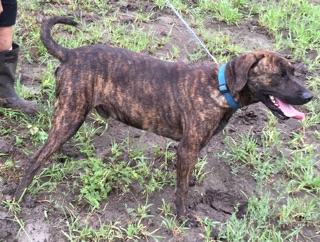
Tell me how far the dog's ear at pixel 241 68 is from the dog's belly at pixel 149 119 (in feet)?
1.79

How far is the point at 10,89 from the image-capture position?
484cm

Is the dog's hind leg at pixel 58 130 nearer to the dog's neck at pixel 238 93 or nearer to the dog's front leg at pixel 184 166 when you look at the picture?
the dog's front leg at pixel 184 166

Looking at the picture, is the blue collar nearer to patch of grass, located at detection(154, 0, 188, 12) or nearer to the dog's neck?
the dog's neck

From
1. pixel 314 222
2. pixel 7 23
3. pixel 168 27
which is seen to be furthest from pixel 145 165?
pixel 168 27

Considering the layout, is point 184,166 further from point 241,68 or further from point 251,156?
point 251,156

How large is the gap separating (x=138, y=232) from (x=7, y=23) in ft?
6.93

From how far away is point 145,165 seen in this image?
14.3ft

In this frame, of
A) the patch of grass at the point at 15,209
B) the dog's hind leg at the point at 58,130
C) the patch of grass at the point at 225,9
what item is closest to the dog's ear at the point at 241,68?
the dog's hind leg at the point at 58,130

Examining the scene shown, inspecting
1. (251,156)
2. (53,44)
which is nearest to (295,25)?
(251,156)

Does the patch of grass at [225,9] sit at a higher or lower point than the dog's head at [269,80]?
lower

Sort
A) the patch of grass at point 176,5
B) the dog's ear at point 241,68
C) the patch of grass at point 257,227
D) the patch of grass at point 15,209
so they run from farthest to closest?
the patch of grass at point 176,5 < the patch of grass at point 257,227 < the patch of grass at point 15,209 < the dog's ear at point 241,68

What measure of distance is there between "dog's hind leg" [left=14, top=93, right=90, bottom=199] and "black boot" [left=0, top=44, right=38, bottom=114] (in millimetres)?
979

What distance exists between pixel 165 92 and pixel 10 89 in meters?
1.66

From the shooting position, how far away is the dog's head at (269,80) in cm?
366
